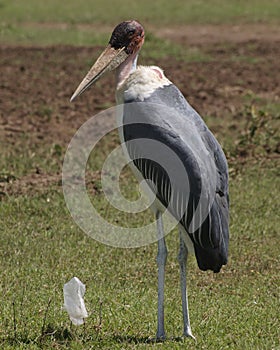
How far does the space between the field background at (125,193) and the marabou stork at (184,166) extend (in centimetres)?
44

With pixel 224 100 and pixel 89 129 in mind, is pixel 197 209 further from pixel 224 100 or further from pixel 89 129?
pixel 224 100

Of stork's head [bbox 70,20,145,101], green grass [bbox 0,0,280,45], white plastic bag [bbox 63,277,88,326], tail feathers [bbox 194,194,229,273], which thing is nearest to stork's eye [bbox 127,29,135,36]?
stork's head [bbox 70,20,145,101]

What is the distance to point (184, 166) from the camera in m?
4.82

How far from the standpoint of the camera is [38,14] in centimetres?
1866

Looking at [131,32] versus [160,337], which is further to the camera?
[131,32]

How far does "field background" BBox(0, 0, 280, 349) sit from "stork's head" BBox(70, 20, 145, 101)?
1339mm

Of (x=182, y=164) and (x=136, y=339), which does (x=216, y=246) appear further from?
(x=136, y=339)

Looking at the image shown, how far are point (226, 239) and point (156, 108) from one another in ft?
2.55

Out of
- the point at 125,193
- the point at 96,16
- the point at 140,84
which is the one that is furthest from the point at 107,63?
the point at 96,16

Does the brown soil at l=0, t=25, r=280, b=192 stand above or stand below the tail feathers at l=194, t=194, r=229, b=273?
below

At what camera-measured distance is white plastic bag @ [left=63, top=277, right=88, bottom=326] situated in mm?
4805

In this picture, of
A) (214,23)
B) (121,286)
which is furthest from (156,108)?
(214,23)

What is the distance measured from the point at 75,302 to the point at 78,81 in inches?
305

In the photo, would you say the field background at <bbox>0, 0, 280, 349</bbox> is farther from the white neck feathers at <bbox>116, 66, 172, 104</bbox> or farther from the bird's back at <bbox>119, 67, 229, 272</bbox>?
the white neck feathers at <bbox>116, 66, 172, 104</bbox>
